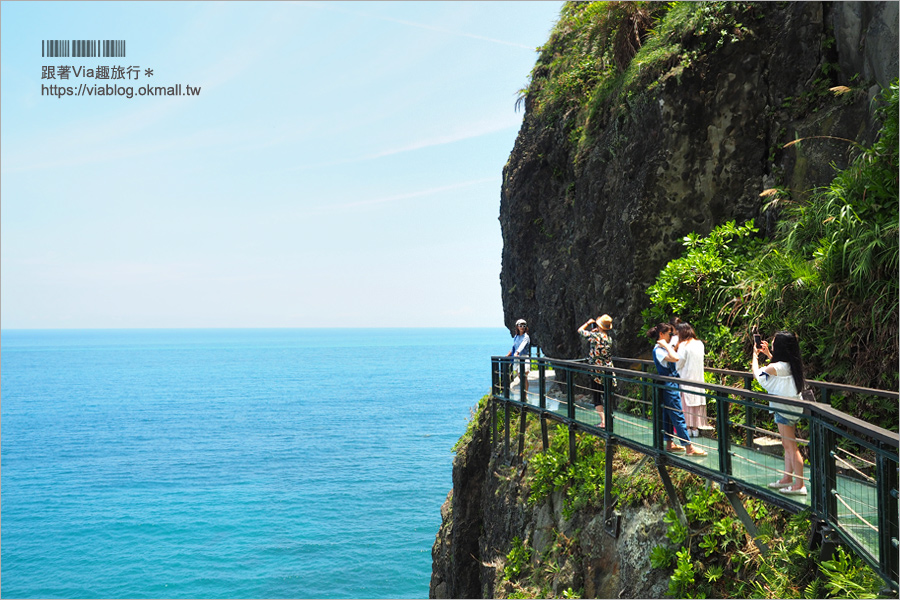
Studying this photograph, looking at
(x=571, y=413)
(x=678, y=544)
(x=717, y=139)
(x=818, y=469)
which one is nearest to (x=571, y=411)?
(x=571, y=413)

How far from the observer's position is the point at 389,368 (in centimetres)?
12712

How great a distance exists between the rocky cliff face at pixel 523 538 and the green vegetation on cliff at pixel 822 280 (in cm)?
355

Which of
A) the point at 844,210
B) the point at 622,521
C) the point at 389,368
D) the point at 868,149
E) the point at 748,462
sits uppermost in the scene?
the point at 868,149

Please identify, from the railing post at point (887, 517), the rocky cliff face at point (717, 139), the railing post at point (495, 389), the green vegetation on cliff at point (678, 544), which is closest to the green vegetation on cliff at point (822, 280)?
the rocky cliff face at point (717, 139)

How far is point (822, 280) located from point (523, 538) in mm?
6388

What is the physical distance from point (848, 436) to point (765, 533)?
5.87 feet

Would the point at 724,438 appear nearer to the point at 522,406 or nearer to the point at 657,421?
the point at 657,421

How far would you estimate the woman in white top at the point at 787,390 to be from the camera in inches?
214

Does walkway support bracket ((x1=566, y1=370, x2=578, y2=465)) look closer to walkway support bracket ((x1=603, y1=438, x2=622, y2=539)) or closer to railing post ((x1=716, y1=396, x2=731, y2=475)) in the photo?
walkway support bracket ((x1=603, y1=438, x2=622, y2=539))

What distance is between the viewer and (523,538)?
10664 mm

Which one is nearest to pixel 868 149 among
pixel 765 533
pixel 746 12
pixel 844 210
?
pixel 844 210

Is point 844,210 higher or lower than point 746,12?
lower

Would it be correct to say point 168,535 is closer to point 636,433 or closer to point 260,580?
point 260,580

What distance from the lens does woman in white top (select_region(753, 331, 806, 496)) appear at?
5.43 m
